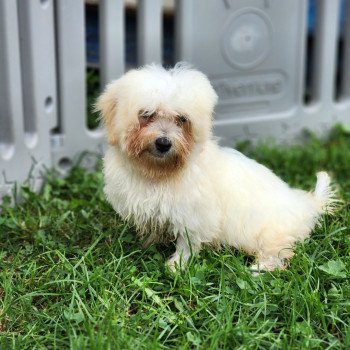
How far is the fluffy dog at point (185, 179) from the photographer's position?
252cm

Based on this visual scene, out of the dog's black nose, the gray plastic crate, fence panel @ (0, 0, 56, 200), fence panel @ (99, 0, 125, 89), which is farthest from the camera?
the gray plastic crate

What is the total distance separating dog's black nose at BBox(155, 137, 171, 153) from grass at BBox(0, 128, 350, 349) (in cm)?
48

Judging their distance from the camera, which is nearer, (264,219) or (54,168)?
(264,219)

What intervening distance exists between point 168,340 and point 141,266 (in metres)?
0.56

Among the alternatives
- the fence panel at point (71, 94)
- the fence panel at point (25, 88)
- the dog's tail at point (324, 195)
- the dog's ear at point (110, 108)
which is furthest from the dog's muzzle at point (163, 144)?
the fence panel at point (71, 94)

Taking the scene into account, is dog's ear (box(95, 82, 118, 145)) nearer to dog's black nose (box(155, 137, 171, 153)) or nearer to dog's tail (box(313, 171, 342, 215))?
dog's black nose (box(155, 137, 171, 153))

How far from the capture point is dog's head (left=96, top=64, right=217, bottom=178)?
250 centimetres

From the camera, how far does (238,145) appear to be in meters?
4.32

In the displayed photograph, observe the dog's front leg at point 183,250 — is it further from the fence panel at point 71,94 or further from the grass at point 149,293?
the fence panel at point 71,94

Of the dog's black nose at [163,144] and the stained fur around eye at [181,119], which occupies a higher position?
the stained fur around eye at [181,119]

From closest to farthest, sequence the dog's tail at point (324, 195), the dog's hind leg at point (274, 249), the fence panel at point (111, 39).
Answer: the dog's hind leg at point (274, 249)
the dog's tail at point (324, 195)
the fence panel at point (111, 39)

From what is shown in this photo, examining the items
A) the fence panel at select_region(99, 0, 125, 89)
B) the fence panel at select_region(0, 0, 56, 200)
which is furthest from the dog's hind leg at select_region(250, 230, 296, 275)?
the fence panel at select_region(99, 0, 125, 89)

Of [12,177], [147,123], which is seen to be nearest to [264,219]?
[147,123]

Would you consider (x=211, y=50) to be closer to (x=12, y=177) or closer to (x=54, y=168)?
Result: (x=54, y=168)
